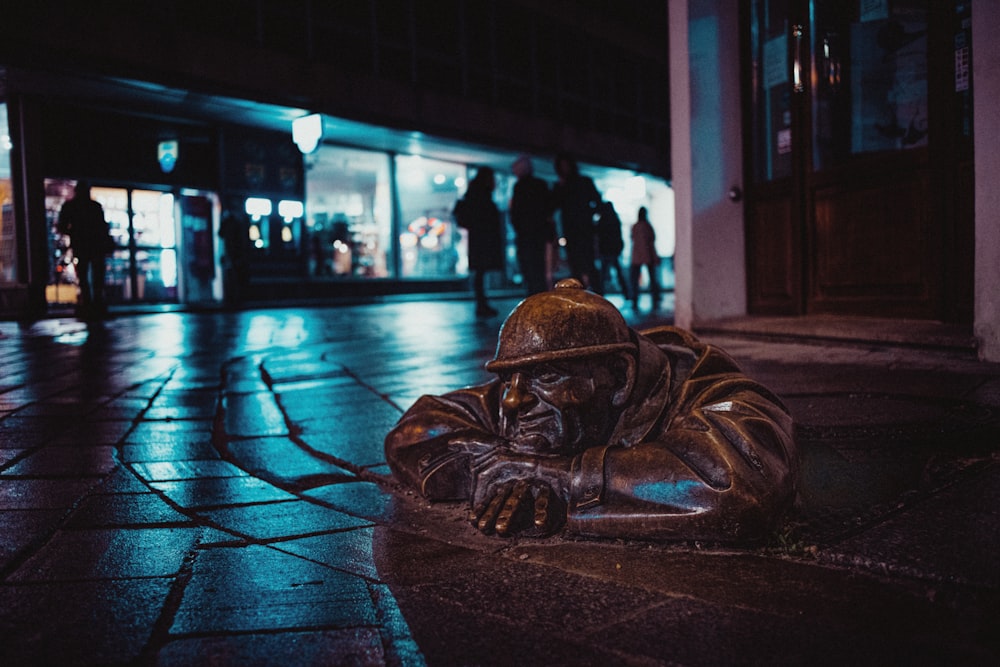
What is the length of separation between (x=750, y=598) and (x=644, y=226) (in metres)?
13.1

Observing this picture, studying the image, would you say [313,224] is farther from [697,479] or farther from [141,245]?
[697,479]

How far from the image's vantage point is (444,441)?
2.65 m

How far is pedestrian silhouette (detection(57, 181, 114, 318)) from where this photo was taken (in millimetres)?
12578

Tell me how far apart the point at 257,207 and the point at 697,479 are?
18.2 metres

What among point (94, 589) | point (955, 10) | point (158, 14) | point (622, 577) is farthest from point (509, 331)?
point (158, 14)

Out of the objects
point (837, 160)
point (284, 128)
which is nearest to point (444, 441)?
point (837, 160)

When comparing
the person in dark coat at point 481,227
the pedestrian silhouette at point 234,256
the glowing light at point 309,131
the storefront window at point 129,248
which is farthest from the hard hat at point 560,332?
the storefront window at point 129,248

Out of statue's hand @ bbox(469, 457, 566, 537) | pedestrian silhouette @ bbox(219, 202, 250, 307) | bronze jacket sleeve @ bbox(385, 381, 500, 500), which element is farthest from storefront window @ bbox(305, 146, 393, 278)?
statue's hand @ bbox(469, 457, 566, 537)

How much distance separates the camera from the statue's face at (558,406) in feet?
7.08

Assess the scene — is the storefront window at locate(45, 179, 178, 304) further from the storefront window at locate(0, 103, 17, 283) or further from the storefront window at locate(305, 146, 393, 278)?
the storefront window at locate(305, 146, 393, 278)

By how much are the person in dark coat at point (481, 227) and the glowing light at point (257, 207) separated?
924 centimetres

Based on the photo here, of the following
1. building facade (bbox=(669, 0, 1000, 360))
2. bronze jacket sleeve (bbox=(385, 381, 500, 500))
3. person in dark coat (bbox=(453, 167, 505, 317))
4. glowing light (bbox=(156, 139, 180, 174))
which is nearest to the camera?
bronze jacket sleeve (bbox=(385, 381, 500, 500))

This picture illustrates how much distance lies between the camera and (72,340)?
29.3 feet

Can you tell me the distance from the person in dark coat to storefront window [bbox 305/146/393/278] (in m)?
9.78
